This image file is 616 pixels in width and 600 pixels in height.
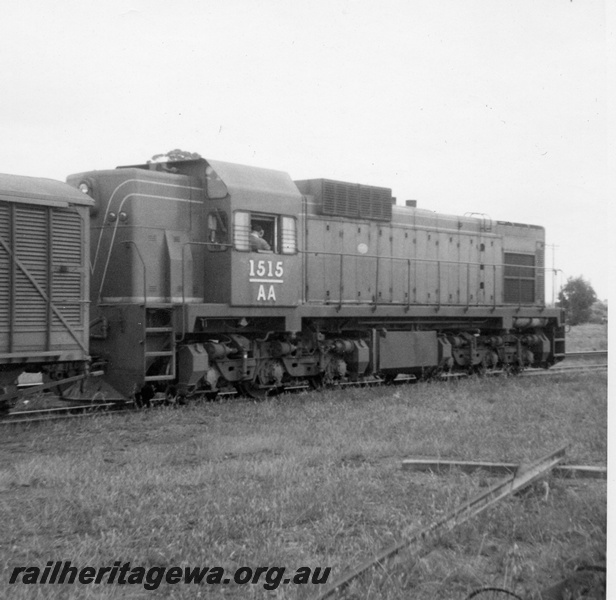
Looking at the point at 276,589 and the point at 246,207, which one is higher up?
the point at 246,207

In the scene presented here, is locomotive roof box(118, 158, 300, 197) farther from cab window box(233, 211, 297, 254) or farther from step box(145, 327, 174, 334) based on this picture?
step box(145, 327, 174, 334)

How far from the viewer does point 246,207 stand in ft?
39.8

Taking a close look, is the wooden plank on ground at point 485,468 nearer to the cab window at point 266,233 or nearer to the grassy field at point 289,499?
the grassy field at point 289,499

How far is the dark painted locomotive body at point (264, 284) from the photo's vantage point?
1139 cm

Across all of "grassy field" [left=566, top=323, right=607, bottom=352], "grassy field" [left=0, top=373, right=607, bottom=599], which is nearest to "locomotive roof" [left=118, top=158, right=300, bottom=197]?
"grassy field" [left=0, top=373, right=607, bottom=599]

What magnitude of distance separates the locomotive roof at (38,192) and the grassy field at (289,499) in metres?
2.67

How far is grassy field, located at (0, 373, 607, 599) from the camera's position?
4.58 meters

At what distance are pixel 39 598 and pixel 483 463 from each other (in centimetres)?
407

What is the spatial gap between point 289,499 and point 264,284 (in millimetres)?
6679

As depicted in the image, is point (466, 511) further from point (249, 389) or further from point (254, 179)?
point (254, 179)

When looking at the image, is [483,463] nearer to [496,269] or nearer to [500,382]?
[500,382]

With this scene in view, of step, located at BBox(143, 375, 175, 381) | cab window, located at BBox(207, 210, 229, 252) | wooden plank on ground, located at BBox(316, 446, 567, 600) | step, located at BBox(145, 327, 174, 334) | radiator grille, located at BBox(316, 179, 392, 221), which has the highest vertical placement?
radiator grille, located at BBox(316, 179, 392, 221)

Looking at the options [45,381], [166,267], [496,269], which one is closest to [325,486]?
[45,381]

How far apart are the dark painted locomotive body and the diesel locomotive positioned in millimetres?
23
